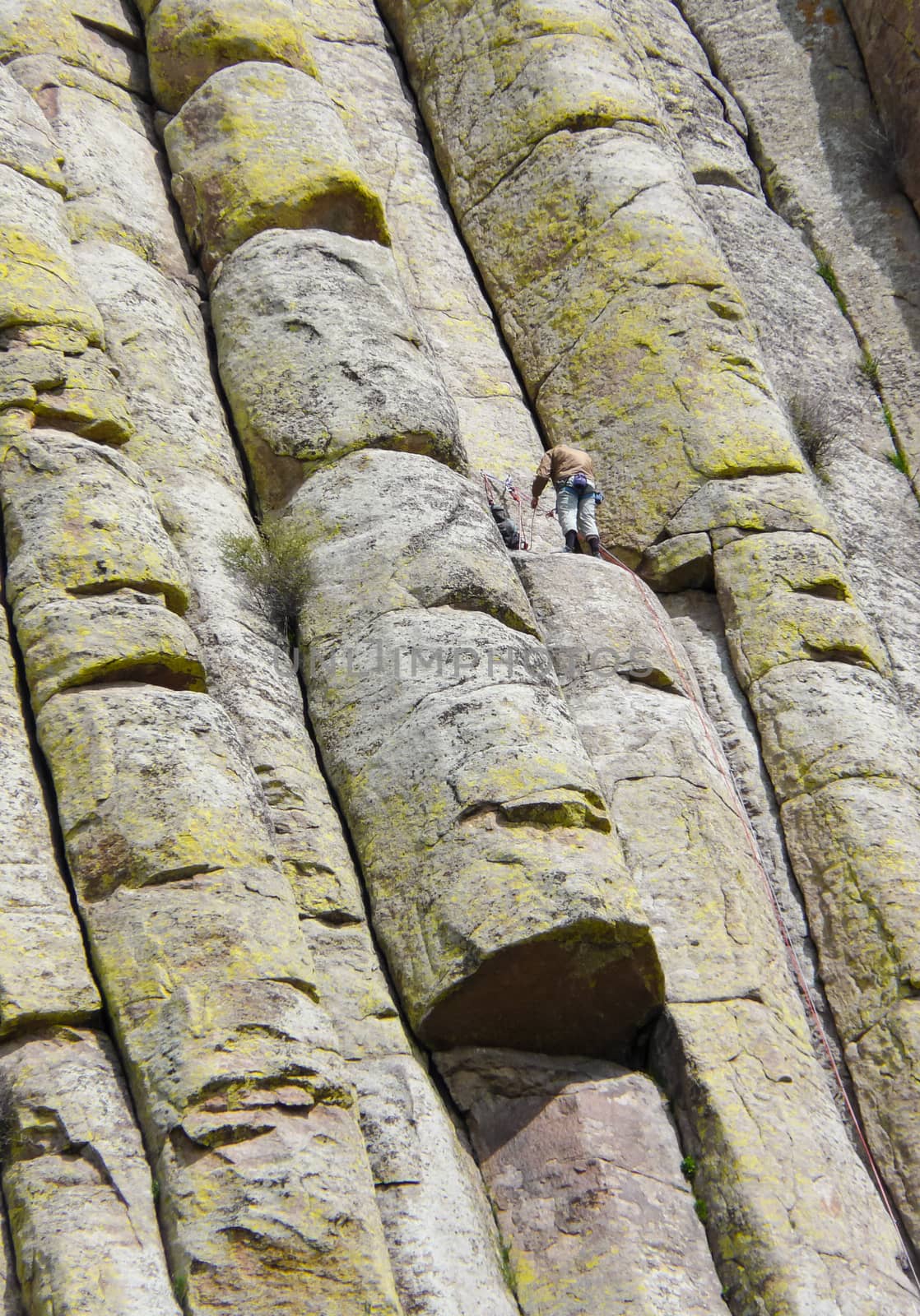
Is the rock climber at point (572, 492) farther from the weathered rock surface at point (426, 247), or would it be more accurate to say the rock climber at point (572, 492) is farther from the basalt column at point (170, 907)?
the basalt column at point (170, 907)

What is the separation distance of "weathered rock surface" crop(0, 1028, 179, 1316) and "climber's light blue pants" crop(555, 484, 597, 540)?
5.61m

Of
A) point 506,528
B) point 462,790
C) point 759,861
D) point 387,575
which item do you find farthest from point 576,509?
point 462,790

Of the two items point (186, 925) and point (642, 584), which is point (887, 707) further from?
point (186, 925)

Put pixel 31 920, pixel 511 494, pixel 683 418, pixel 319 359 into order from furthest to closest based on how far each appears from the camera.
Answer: pixel 683 418 → pixel 511 494 → pixel 319 359 → pixel 31 920

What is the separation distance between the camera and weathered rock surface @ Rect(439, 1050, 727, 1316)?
6852mm

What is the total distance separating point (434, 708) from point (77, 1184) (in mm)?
3217

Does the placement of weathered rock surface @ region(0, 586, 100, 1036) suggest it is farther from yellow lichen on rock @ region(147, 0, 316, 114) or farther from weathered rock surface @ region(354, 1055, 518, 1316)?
yellow lichen on rock @ region(147, 0, 316, 114)

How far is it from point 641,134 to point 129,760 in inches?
346

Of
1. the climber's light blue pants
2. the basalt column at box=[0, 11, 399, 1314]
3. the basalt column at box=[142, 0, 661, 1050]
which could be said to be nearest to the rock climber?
the climber's light blue pants

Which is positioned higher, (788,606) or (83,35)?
(83,35)

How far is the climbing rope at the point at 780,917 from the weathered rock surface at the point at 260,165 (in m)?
3.58

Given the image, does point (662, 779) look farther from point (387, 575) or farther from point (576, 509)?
point (576, 509)

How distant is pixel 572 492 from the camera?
11047 mm


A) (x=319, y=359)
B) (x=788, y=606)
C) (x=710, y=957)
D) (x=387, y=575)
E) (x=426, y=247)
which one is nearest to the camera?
(x=710, y=957)
